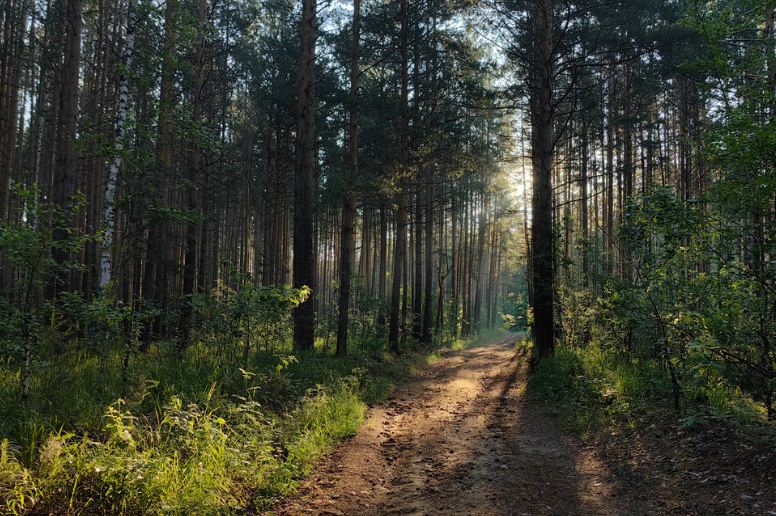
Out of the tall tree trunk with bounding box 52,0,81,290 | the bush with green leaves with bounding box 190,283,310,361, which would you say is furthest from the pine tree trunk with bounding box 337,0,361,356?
the tall tree trunk with bounding box 52,0,81,290

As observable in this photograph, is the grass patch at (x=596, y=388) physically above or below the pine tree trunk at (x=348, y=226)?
below

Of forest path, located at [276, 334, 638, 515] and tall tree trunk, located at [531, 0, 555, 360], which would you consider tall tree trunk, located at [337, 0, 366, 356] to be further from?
tall tree trunk, located at [531, 0, 555, 360]

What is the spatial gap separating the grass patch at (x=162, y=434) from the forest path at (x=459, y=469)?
419 mm

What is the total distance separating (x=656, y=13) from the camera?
13.3 metres

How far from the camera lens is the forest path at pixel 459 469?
4156mm

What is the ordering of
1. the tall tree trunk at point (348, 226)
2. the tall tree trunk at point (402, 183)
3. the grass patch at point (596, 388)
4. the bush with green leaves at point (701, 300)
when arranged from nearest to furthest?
the bush with green leaves at point (701, 300), the grass patch at point (596, 388), the tall tree trunk at point (348, 226), the tall tree trunk at point (402, 183)

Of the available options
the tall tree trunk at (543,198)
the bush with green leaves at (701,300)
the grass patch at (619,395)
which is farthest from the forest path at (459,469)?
the tall tree trunk at (543,198)

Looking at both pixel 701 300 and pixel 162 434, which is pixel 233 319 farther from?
pixel 701 300

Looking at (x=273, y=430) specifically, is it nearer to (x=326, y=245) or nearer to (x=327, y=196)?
(x=327, y=196)

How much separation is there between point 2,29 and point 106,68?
11.4 ft

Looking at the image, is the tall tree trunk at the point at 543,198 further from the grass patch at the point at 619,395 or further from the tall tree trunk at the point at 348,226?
the tall tree trunk at the point at 348,226

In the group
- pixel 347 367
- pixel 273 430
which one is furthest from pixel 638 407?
pixel 347 367

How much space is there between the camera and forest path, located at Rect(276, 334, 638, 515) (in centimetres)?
416

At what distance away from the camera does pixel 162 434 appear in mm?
4605
